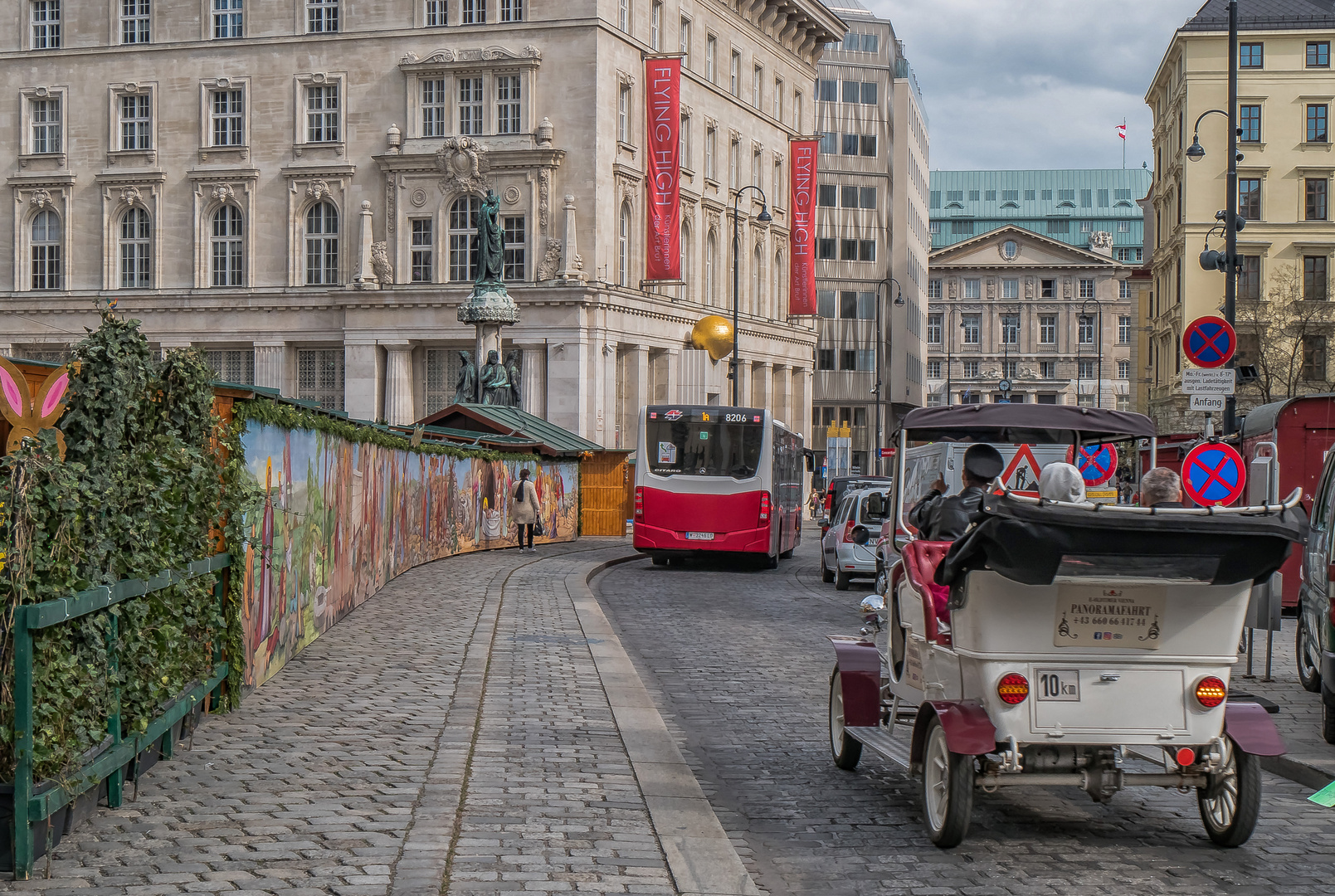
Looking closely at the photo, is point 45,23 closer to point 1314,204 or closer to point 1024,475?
point 1314,204

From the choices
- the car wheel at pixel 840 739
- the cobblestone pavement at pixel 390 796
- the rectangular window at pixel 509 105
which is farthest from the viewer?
the rectangular window at pixel 509 105

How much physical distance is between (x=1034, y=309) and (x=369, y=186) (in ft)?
274

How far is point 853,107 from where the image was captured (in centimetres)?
10000

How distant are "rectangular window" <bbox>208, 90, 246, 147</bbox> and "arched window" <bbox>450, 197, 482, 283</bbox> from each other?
11126 millimetres

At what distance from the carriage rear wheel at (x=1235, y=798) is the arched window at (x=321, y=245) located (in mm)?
61465

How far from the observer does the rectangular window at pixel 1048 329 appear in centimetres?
13750

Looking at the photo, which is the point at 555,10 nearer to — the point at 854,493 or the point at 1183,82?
the point at 1183,82

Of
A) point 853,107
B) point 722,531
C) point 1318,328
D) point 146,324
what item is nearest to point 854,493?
point 722,531

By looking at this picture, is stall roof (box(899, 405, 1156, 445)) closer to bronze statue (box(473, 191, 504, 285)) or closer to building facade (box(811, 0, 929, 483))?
bronze statue (box(473, 191, 504, 285))

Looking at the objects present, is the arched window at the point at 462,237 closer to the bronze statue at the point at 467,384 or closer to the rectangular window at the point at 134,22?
the bronze statue at the point at 467,384

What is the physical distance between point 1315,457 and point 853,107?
262ft

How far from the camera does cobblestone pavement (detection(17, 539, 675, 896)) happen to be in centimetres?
625

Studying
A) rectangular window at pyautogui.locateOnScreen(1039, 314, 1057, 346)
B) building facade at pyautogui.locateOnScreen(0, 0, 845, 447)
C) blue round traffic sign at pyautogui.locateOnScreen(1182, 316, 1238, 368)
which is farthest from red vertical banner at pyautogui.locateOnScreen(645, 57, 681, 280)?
rectangular window at pyautogui.locateOnScreen(1039, 314, 1057, 346)

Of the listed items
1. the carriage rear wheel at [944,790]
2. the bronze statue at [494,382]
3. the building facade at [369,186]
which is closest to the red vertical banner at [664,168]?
the building facade at [369,186]
